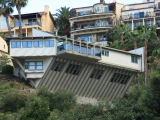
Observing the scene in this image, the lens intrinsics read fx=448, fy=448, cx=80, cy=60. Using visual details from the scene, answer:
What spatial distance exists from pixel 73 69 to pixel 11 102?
42.8ft

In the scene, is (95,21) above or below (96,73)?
above

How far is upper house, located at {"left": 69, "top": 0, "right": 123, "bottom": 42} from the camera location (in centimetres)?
8119

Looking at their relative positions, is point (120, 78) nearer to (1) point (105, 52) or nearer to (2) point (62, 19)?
(1) point (105, 52)

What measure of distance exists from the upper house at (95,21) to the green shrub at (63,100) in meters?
35.4

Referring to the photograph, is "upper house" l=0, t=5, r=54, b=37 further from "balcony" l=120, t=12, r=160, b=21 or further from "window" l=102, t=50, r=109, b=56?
"window" l=102, t=50, r=109, b=56

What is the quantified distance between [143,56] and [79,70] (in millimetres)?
10095

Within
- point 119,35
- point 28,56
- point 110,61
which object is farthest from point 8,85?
point 119,35

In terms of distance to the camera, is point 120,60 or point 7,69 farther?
point 120,60

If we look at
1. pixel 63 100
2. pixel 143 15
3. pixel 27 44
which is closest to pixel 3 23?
pixel 143 15

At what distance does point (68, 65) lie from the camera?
54.8m

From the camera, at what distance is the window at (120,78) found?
194 ft

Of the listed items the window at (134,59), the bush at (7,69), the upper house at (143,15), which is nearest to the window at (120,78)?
the window at (134,59)

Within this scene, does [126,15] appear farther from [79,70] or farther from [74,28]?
[79,70]

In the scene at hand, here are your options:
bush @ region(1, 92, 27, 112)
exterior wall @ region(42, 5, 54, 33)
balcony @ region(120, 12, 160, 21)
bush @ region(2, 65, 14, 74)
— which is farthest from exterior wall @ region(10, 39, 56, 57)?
exterior wall @ region(42, 5, 54, 33)
